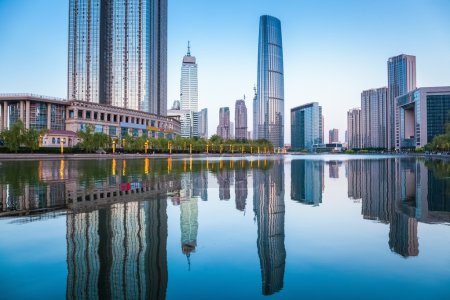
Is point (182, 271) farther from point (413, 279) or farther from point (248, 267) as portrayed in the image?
point (413, 279)

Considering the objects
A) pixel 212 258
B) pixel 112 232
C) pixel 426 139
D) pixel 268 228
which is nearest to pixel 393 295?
pixel 212 258

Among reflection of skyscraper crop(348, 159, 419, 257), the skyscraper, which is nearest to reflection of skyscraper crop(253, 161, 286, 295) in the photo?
reflection of skyscraper crop(348, 159, 419, 257)

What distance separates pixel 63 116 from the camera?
105m

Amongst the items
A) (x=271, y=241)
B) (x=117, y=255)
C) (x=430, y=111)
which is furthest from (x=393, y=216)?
(x=430, y=111)

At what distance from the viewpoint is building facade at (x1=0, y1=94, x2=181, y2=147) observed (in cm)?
9819

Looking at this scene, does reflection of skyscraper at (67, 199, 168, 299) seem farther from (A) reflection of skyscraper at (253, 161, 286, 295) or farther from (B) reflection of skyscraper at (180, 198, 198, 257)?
(A) reflection of skyscraper at (253, 161, 286, 295)

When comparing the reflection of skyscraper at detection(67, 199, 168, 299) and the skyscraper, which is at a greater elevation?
the skyscraper

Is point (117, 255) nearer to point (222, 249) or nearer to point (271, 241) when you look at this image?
point (222, 249)

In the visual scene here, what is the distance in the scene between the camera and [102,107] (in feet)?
361

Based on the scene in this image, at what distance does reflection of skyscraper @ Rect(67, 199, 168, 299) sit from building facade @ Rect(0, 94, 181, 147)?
9355 centimetres

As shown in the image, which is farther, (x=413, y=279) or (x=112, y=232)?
(x=112, y=232)

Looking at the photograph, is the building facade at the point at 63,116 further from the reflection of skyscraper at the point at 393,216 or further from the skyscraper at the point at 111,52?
the reflection of skyscraper at the point at 393,216

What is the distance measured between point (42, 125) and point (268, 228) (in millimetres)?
107787

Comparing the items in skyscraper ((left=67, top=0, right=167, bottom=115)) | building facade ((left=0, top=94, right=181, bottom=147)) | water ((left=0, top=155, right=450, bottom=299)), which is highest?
skyscraper ((left=67, top=0, right=167, bottom=115))
